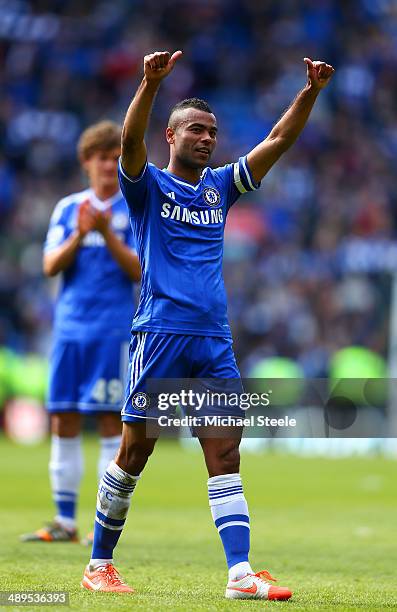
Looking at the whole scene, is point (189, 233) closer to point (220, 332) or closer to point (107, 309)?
point (220, 332)

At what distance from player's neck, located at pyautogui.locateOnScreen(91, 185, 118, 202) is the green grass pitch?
235 cm

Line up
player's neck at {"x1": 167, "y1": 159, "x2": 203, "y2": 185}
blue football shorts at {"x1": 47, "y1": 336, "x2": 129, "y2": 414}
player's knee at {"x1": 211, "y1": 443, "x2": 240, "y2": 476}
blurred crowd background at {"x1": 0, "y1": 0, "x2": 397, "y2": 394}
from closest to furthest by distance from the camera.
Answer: player's knee at {"x1": 211, "y1": 443, "x2": 240, "y2": 476} < player's neck at {"x1": 167, "y1": 159, "x2": 203, "y2": 185} < blue football shorts at {"x1": 47, "y1": 336, "x2": 129, "y2": 414} < blurred crowd background at {"x1": 0, "y1": 0, "x2": 397, "y2": 394}

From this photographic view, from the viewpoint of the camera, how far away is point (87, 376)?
867 cm

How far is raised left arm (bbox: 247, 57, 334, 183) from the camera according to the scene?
6.18 m

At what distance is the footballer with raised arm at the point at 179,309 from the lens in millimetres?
5871

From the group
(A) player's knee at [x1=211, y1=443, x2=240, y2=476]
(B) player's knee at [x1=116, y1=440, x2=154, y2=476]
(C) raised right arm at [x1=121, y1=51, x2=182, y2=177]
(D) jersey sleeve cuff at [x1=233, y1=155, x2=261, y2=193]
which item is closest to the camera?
(C) raised right arm at [x1=121, y1=51, x2=182, y2=177]

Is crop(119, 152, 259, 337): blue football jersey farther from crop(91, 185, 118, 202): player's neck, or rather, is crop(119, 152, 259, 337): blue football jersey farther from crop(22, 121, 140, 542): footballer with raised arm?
crop(91, 185, 118, 202): player's neck

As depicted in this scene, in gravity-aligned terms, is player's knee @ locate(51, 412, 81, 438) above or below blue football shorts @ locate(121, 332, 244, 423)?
above

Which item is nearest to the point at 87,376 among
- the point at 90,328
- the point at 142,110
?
the point at 90,328

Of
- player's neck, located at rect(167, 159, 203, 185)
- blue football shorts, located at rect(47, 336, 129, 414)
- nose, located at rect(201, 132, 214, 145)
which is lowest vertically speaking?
blue football shorts, located at rect(47, 336, 129, 414)

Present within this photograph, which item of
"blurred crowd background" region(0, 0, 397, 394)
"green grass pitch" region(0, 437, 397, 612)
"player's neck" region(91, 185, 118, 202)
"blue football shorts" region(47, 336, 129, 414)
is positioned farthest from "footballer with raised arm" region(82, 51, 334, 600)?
"blurred crowd background" region(0, 0, 397, 394)

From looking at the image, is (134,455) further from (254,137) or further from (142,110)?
(254,137)

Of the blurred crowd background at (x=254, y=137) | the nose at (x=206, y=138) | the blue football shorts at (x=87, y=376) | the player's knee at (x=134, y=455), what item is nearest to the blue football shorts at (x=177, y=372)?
the player's knee at (x=134, y=455)

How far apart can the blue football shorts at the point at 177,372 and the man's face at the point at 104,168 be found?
292 cm
